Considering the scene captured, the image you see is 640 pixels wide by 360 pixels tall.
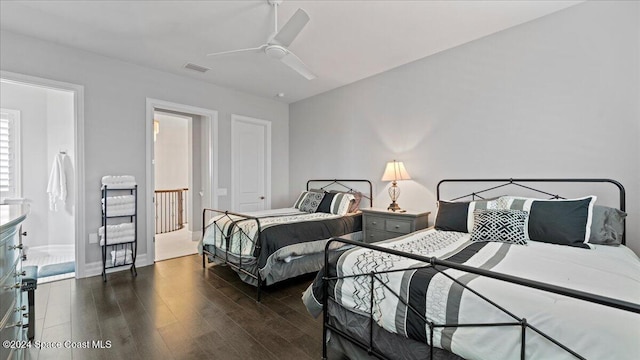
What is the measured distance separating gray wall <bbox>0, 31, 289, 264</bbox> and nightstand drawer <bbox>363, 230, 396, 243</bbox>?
317 cm

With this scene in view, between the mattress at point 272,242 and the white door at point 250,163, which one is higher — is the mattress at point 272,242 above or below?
below

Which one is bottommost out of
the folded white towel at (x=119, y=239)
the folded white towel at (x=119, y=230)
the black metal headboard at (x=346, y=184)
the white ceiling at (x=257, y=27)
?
the folded white towel at (x=119, y=239)

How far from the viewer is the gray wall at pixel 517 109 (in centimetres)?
238

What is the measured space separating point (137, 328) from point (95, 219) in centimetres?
206

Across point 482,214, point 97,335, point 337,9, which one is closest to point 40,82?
point 97,335

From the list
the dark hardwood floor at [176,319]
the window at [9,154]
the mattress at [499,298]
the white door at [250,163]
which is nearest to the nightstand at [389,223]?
the dark hardwood floor at [176,319]

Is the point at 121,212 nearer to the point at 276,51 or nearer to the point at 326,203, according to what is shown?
the point at 326,203

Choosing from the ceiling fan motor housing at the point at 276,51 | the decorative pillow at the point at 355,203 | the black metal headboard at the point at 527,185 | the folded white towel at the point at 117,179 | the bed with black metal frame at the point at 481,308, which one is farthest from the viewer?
the decorative pillow at the point at 355,203

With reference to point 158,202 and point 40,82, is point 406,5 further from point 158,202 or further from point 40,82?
point 158,202

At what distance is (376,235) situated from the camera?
3.63 metres

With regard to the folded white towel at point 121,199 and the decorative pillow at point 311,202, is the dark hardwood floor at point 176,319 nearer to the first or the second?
the folded white towel at point 121,199

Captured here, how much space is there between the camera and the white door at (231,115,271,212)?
198 inches

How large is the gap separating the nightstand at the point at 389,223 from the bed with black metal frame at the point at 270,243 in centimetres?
27

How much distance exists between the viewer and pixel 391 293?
1.54m
